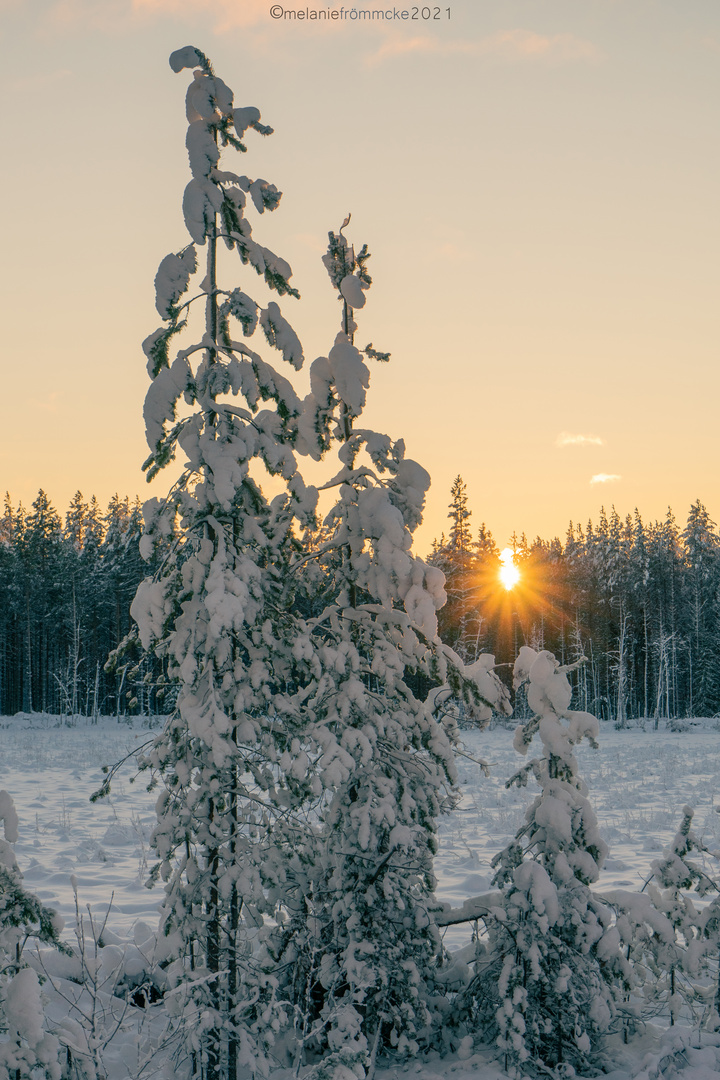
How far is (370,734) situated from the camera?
626 cm

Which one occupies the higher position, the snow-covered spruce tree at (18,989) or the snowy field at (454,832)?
the snow-covered spruce tree at (18,989)

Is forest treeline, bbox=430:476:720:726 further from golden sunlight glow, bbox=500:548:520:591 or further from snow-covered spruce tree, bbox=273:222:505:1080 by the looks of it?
snow-covered spruce tree, bbox=273:222:505:1080

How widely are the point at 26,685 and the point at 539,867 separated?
45315mm

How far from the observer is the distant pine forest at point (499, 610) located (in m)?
45.9

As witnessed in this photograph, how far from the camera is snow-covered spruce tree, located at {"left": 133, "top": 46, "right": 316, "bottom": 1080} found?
5.40 metres

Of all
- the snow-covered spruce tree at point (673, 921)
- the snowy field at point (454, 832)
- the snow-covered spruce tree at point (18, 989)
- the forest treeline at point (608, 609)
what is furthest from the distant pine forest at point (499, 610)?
the snow-covered spruce tree at point (18, 989)

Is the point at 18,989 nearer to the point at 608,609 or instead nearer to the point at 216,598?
the point at 216,598

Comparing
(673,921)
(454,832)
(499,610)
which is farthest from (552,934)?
(499,610)

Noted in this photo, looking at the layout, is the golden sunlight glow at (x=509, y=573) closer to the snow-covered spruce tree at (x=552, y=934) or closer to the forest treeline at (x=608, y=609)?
the forest treeline at (x=608, y=609)

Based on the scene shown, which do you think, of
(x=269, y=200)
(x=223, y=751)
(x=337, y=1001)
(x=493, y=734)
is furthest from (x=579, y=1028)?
(x=493, y=734)

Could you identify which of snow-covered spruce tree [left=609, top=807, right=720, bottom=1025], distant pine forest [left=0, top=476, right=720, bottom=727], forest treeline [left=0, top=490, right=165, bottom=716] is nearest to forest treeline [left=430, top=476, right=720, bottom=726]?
distant pine forest [left=0, top=476, right=720, bottom=727]

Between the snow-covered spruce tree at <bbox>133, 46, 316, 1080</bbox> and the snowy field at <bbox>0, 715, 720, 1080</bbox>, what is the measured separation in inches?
35.2

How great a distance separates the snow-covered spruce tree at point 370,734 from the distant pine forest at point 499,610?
1429 inches

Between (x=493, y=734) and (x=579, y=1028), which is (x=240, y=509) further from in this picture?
(x=493, y=734)
